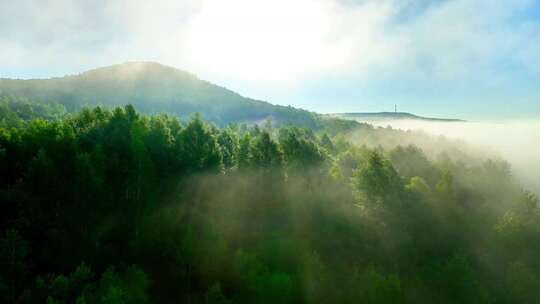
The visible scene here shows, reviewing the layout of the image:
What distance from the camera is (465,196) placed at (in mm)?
64125

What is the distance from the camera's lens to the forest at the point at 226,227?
30.5m

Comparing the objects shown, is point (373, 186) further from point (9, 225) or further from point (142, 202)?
point (9, 225)

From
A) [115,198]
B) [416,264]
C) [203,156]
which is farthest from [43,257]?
[416,264]

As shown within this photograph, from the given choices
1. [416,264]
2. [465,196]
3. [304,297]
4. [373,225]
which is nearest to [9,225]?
[304,297]

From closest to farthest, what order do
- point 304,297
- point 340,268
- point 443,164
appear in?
point 304,297
point 340,268
point 443,164

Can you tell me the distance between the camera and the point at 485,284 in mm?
40312

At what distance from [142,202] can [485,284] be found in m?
39.2

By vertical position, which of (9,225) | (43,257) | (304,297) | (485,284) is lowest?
(485,284)

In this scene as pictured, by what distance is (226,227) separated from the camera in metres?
41.2

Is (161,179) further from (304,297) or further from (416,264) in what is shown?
(416,264)

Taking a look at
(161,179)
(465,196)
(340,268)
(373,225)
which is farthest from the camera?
(465,196)

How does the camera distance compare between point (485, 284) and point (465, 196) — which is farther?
point (465, 196)

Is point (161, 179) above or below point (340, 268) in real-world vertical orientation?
above

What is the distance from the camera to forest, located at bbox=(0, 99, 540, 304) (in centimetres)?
3052
